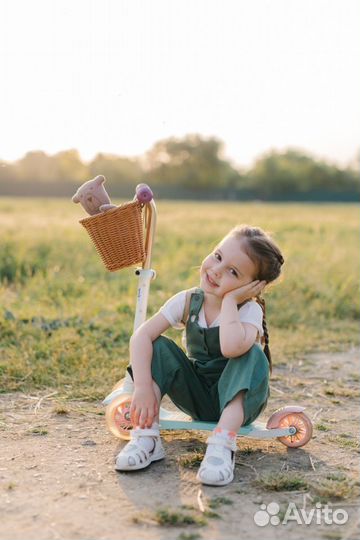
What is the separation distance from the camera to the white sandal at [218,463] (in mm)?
2873

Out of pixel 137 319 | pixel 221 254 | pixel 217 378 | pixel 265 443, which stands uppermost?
pixel 221 254

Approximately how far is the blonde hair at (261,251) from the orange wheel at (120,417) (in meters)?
0.82

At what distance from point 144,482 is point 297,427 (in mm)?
830

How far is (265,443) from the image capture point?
3469 millimetres

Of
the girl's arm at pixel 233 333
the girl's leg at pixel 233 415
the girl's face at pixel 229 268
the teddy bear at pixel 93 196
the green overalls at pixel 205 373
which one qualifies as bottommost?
the girl's leg at pixel 233 415

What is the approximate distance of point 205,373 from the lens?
3.34 m

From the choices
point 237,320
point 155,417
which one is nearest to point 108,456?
point 155,417

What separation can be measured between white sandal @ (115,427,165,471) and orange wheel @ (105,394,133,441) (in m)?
0.22

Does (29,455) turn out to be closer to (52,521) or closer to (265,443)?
(52,521)

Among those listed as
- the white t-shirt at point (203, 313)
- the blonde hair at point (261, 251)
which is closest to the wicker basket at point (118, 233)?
the white t-shirt at point (203, 313)

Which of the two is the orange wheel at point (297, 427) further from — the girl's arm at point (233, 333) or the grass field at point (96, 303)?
the grass field at point (96, 303)

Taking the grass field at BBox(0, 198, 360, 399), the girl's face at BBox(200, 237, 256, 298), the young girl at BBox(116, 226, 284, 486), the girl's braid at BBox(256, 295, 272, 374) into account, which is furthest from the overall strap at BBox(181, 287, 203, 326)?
the grass field at BBox(0, 198, 360, 399)

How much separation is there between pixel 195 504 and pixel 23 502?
598mm

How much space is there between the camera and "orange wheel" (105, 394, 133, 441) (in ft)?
11.2
